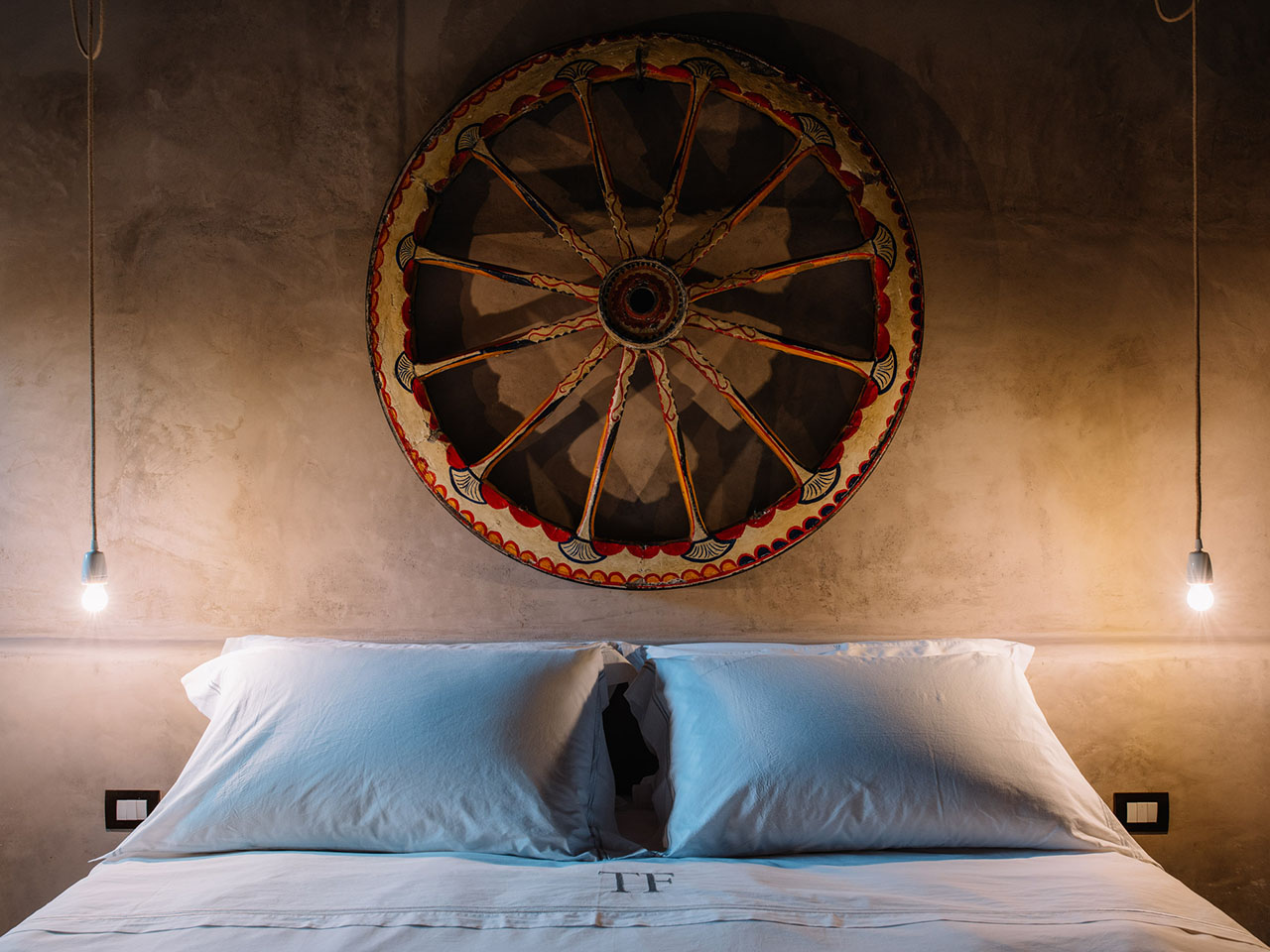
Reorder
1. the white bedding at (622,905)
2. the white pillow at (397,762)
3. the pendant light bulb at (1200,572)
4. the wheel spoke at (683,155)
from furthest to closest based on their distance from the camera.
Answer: the wheel spoke at (683,155), the pendant light bulb at (1200,572), the white pillow at (397,762), the white bedding at (622,905)

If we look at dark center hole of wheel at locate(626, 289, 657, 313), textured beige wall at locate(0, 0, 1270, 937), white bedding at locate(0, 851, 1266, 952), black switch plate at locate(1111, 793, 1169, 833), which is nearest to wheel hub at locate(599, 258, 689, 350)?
dark center hole of wheel at locate(626, 289, 657, 313)

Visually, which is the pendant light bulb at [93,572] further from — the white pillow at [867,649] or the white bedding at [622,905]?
the white pillow at [867,649]

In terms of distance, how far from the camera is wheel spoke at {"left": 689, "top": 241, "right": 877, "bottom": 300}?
205 cm

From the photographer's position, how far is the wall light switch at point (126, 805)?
6.86ft

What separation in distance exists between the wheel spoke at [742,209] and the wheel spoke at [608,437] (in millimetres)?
278

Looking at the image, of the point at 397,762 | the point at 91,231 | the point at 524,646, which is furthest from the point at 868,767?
the point at 91,231

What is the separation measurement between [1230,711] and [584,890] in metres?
1.89

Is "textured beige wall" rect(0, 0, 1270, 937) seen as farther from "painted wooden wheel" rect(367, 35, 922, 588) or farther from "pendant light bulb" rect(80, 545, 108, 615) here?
"pendant light bulb" rect(80, 545, 108, 615)

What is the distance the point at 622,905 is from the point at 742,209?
1626 mm

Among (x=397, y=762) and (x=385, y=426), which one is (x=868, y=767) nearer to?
(x=397, y=762)

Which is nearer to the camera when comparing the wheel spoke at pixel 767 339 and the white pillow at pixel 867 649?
the white pillow at pixel 867 649

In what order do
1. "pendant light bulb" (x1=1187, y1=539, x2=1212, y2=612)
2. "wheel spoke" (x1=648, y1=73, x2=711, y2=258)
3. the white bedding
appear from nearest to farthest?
1. the white bedding
2. "pendant light bulb" (x1=1187, y1=539, x2=1212, y2=612)
3. "wheel spoke" (x1=648, y1=73, x2=711, y2=258)

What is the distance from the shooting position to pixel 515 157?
2.10m

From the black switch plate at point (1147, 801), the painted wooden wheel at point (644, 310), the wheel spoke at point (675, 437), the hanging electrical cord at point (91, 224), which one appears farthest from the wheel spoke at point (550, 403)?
the black switch plate at point (1147, 801)
